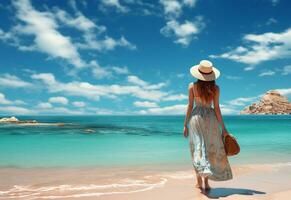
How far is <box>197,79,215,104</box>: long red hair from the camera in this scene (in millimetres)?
5824

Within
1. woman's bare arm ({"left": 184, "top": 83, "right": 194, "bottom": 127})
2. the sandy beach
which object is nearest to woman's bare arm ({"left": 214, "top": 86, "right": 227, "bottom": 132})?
woman's bare arm ({"left": 184, "top": 83, "right": 194, "bottom": 127})

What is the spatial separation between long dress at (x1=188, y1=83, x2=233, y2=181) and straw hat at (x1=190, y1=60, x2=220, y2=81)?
0.47 metres

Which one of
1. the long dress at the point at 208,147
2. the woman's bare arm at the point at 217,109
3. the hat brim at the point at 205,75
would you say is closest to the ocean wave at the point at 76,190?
the long dress at the point at 208,147

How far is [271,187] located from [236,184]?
0.65 metres

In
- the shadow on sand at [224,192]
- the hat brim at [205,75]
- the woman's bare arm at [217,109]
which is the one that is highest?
the hat brim at [205,75]

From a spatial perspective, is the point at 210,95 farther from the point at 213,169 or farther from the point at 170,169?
the point at 170,169

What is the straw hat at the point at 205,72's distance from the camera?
5815mm

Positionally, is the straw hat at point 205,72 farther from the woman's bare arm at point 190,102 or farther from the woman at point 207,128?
the woman's bare arm at point 190,102

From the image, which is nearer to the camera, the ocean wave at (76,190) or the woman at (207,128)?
the woman at (207,128)

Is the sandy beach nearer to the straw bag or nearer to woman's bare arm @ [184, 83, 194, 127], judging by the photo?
the straw bag

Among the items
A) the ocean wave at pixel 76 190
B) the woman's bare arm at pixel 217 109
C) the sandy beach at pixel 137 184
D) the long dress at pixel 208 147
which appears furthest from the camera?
the ocean wave at pixel 76 190

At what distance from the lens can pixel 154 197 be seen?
19.8 ft

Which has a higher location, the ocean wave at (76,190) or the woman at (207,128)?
the woman at (207,128)

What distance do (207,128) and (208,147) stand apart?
1.02 ft
